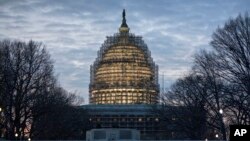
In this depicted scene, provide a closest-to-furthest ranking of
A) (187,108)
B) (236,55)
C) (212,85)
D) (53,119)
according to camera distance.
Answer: (236,55), (212,85), (187,108), (53,119)

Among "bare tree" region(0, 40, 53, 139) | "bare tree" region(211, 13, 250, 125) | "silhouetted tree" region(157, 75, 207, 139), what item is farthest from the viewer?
"silhouetted tree" region(157, 75, 207, 139)

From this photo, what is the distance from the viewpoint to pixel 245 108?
5538 cm

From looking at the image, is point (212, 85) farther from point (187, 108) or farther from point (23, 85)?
point (23, 85)

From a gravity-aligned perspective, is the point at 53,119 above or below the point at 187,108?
below

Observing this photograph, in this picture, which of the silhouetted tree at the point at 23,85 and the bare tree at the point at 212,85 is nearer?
the bare tree at the point at 212,85

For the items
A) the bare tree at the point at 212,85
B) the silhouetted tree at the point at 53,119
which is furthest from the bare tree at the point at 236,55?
the silhouetted tree at the point at 53,119

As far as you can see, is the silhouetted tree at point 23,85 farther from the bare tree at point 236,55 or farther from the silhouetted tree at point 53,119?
the bare tree at point 236,55

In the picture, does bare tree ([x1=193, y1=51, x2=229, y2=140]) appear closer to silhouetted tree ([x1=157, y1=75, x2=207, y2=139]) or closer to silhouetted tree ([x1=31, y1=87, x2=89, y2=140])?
silhouetted tree ([x1=157, y1=75, x2=207, y2=139])

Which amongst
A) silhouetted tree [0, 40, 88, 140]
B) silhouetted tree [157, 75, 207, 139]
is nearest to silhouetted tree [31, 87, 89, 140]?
silhouetted tree [0, 40, 88, 140]

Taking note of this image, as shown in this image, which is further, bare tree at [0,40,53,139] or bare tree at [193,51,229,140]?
bare tree at [0,40,53,139]

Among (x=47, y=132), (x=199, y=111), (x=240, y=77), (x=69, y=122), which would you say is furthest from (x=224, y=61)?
(x=69, y=122)

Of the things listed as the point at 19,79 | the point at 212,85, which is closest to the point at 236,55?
the point at 212,85

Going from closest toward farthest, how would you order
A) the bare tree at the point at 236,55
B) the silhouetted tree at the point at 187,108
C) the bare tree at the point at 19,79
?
1. the bare tree at the point at 236,55
2. the bare tree at the point at 19,79
3. the silhouetted tree at the point at 187,108

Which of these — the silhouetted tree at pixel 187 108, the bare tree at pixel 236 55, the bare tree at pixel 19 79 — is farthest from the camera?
the silhouetted tree at pixel 187 108
